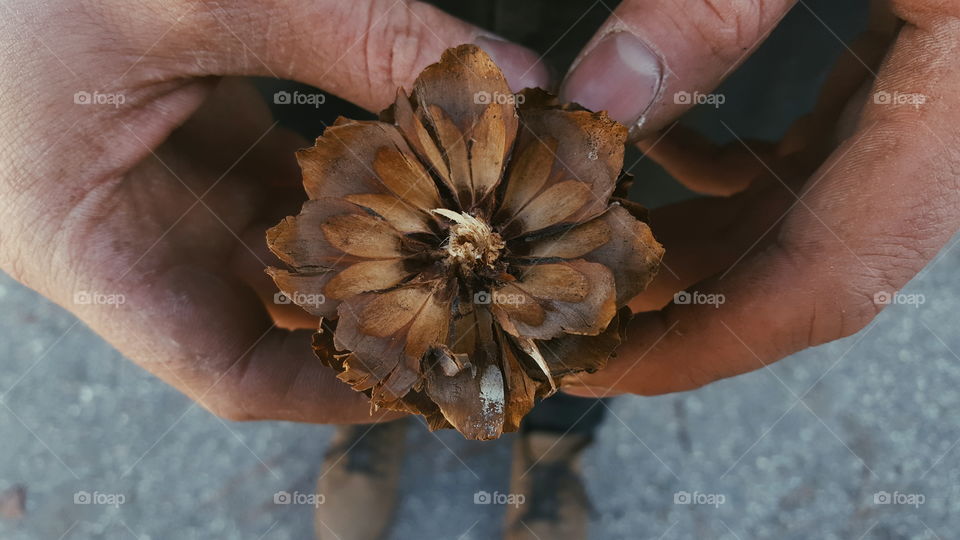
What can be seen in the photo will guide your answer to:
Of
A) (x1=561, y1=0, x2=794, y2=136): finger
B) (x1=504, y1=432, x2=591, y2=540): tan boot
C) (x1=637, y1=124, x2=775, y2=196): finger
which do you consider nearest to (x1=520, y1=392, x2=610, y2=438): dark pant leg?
(x1=504, y1=432, x2=591, y2=540): tan boot

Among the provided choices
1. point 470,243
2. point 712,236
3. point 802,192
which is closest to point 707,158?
point 712,236

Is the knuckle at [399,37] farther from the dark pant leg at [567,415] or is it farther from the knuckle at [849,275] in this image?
the dark pant leg at [567,415]

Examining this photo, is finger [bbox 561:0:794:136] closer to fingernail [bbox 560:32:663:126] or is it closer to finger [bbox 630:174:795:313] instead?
fingernail [bbox 560:32:663:126]

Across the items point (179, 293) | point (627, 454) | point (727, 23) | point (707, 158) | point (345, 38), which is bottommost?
point (627, 454)

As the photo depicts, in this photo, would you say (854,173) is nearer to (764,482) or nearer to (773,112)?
(773,112)

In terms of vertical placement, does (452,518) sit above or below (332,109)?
below

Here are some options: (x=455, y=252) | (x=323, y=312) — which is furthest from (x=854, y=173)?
(x=323, y=312)

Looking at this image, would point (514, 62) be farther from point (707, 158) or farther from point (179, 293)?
point (707, 158)
